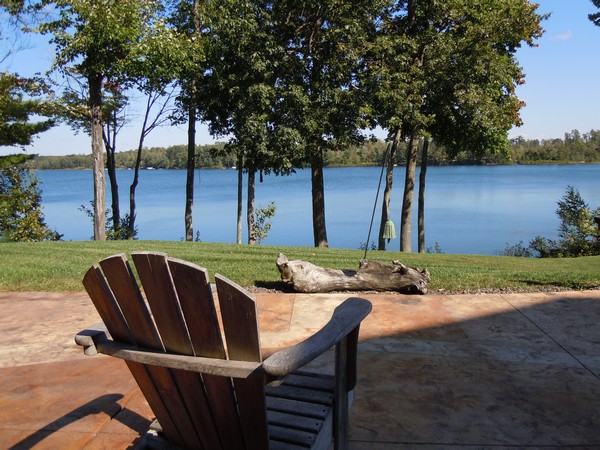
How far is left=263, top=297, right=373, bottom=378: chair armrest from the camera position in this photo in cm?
146

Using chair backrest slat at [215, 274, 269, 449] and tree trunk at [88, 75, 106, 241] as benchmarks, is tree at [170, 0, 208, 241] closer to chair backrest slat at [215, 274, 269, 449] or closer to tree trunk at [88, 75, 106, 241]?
tree trunk at [88, 75, 106, 241]

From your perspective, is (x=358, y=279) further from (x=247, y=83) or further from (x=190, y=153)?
(x=190, y=153)

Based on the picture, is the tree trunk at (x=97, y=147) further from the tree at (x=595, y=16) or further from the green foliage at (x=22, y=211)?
the tree at (x=595, y=16)

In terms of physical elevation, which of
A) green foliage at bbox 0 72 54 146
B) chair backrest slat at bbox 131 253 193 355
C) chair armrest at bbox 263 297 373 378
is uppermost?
green foliage at bbox 0 72 54 146

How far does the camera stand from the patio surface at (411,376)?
2721 millimetres

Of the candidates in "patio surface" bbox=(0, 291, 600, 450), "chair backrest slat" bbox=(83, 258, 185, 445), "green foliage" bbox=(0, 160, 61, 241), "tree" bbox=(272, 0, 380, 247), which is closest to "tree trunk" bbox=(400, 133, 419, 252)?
"tree" bbox=(272, 0, 380, 247)

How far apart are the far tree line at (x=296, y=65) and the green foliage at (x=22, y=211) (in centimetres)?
313

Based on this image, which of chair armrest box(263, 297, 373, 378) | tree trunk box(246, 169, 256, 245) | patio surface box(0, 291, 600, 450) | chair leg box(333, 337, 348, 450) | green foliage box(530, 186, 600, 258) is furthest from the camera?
tree trunk box(246, 169, 256, 245)

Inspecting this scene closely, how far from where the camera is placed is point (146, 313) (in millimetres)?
1719

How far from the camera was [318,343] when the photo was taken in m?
1.61

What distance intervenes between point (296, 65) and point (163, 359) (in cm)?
1266

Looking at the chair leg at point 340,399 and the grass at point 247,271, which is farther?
the grass at point 247,271

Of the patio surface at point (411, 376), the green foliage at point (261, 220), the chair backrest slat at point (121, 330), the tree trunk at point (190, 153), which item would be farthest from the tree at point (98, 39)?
the chair backrest slat at point (121, 330)

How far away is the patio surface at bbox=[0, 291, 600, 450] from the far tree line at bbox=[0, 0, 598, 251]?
740 cm
